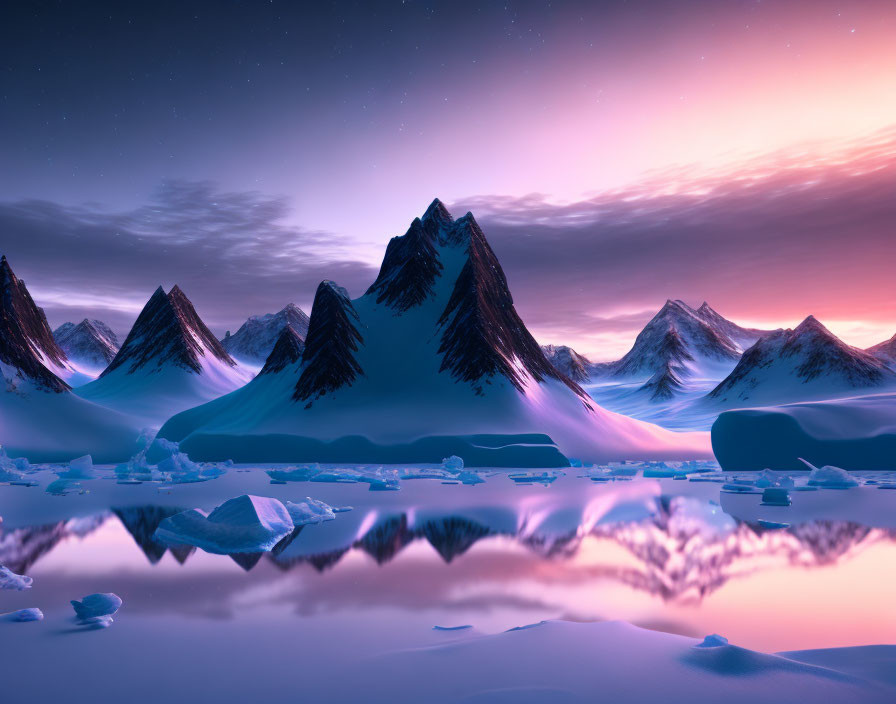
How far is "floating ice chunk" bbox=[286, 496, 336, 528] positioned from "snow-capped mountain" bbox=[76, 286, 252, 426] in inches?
2438

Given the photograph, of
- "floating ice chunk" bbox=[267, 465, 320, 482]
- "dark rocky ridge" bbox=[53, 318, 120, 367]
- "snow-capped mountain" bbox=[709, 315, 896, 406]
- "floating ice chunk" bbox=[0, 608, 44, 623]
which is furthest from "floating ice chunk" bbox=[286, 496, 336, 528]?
"dark rocky ridge" bbox=[53, 318, 120, 367]

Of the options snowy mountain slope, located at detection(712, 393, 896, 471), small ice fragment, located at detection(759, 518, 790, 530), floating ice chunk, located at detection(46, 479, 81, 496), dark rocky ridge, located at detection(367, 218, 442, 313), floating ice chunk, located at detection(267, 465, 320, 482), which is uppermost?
dark rocky ridge, located at detection(367, 218, 442, 313)

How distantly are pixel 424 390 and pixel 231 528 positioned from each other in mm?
36200

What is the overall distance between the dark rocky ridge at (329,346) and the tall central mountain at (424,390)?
0.11 m

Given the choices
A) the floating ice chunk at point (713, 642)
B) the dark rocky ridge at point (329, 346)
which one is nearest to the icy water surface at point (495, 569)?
the floating ice chunk at point (713, 642)

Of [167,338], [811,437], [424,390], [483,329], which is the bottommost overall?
[811,437]

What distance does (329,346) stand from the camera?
53469mm

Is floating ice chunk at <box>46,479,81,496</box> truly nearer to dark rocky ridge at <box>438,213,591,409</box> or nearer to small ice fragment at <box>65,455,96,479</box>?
small ice fragment at <box>65,455,96,479</box>

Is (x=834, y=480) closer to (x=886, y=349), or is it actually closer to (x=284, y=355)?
(x=284, y=355)

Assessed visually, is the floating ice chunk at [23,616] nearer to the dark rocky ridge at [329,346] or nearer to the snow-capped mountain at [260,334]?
the dark rocky ridge at [329,346]

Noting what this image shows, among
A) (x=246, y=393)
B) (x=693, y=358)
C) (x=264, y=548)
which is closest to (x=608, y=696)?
(x=264, y=548)

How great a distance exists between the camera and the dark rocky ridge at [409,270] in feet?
194

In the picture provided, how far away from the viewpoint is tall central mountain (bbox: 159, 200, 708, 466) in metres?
44.1

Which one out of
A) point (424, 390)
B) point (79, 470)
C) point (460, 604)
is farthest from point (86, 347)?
point (460, 604)
